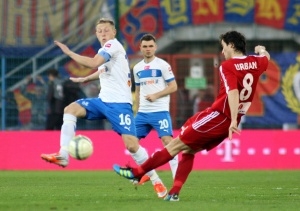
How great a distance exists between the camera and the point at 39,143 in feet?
75.8

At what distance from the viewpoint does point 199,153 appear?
23.1 meters

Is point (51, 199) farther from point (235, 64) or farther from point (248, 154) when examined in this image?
point (248, 154)

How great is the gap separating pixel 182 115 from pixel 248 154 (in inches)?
73.0

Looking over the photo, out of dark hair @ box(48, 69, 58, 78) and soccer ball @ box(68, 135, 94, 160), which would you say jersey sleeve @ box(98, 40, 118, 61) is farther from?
dark hair @ box(48, 69, 58, 78)

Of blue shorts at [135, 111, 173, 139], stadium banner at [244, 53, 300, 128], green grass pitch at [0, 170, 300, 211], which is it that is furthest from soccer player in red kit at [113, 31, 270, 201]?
stadium banner at [244, 53, 300, 128]

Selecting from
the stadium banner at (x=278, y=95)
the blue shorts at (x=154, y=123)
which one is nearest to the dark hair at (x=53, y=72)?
the stadium banner at (x=278, y=95)

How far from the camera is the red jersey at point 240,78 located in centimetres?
1209

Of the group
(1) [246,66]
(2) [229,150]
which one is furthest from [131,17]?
(1) [246,66]

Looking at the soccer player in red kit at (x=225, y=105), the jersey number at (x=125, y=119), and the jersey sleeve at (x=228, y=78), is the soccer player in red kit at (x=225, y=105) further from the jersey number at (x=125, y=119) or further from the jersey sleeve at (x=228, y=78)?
the jersey number at (x=125, y=119)

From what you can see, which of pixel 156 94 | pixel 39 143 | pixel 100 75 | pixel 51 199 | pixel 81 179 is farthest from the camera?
pixel 39 143

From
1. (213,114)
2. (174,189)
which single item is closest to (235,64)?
(213,114)

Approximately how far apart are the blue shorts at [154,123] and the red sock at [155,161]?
3.32 meters

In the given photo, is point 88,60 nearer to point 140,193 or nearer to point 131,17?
point 140,193

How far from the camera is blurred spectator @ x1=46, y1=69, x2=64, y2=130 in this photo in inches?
926
